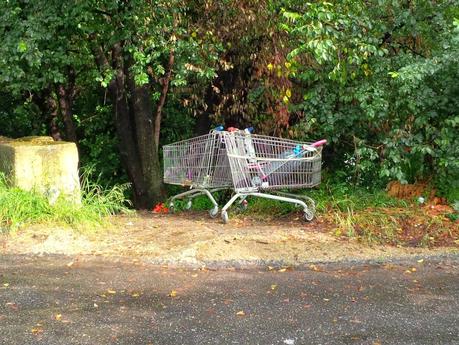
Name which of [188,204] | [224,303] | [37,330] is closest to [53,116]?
[188,204]

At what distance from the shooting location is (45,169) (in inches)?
271

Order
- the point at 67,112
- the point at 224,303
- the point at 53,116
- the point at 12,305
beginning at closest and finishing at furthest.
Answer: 1. the point at 12,305
2. the point at 224,303
3. the point at 67,112
4. the point at 53,116

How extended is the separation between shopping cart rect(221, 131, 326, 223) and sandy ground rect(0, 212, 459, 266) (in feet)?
1.82

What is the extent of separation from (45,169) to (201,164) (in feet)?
6.61

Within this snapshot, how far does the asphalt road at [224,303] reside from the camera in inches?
151

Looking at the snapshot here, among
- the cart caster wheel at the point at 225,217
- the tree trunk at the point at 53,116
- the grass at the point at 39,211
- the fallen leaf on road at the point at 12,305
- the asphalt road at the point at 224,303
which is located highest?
the tree trunk at the point at 53,116

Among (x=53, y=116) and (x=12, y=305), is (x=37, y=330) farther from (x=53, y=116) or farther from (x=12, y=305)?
(x=53, y=116)

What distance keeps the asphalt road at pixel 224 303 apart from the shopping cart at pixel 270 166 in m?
1.83

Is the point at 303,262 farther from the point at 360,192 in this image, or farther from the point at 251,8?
the point at 251,8

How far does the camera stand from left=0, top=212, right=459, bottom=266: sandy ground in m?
5.62

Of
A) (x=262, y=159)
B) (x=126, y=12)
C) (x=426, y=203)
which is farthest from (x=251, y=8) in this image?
(x=426, y=203)

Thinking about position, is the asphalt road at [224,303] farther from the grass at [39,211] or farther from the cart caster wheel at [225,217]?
the cart caster wheel at [225,217]

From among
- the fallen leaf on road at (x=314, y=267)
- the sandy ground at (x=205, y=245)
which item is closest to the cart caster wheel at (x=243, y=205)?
the sandy ground at (x=205, y=245)

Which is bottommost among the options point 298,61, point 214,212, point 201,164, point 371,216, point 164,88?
point 214,212
